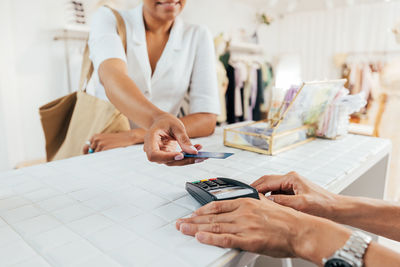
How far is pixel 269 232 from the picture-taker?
464 mm

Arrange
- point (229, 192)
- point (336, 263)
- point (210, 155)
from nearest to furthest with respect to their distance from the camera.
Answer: point (336, 263), point (229, 192), point (210, 155)

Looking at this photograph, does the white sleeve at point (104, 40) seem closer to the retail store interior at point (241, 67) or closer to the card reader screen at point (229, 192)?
the retail store interior at point (241, 67)

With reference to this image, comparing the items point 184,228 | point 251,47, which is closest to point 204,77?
point 184,228

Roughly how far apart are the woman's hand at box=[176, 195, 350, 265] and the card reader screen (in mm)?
57

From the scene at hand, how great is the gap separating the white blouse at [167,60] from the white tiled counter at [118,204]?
A: 0.42 m

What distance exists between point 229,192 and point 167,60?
937 millimetres

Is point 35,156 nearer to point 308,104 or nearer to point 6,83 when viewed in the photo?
point 6,83

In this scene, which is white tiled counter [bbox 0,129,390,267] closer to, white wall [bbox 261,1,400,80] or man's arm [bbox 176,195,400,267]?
man's arm [bbox 176,195,400,267]

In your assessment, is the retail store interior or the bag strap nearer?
the retail store interior

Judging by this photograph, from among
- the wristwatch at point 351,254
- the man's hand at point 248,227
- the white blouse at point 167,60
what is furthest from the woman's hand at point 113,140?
the wristwatch at point 351,254

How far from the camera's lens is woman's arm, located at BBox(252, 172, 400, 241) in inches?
24.4

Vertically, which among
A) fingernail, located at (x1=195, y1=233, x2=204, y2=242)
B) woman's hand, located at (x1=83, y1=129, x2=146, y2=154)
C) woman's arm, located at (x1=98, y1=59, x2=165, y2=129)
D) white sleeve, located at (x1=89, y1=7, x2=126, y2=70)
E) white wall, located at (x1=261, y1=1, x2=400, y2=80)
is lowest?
woman's hand, located at (x1=83, y1=129, x2=146, y2=154)

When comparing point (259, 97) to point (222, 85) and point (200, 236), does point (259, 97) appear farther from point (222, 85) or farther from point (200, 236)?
point (200, 236)

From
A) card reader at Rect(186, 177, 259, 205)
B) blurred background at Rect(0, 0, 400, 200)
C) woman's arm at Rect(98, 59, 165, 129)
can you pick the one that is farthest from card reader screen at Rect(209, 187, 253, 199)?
blurred background at Rect(0, 0, 400, 200)
